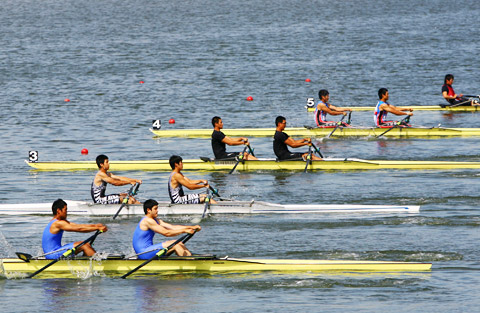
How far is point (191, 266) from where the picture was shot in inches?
696

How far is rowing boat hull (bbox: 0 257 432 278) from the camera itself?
17609 mm


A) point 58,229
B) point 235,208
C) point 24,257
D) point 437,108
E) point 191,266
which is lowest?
point 191,266

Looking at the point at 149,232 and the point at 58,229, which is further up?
the point at 58,229

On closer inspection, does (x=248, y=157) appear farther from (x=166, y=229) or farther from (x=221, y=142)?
(x=166, y=229)

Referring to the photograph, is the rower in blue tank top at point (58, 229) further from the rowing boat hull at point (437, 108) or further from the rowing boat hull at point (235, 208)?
the rowing boat hull at point (437, 108)

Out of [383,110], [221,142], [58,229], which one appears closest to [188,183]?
[58,229]

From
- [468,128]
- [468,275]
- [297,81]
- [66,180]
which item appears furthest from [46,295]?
[297,81]

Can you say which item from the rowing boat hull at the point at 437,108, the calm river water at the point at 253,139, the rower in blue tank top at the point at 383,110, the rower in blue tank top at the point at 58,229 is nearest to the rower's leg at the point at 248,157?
the calm river water at the point at 253,139

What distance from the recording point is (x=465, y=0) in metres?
101

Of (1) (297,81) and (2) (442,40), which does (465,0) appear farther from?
(1) (297,81)

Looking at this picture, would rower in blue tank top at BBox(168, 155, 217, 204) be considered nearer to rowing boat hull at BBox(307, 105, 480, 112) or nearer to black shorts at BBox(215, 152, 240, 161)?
black shorts at BBox(215, 152, 240, 161)

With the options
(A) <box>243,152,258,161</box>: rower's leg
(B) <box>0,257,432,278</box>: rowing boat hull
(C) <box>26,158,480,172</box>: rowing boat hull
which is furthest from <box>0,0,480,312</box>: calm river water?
(A) <box>243,152,258,161</box>: rower's leg

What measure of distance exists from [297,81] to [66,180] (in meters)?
23.8

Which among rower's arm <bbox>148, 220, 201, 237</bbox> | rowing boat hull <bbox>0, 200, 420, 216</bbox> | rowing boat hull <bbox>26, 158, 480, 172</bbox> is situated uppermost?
rowing boat hull <bbox>26, 158, 480, 172</bbox>
